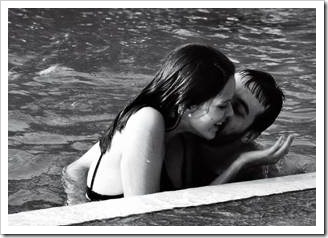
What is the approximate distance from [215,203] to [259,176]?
2.74 feet

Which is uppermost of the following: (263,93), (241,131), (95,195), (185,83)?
(185,83)

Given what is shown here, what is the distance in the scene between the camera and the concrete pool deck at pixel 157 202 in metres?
3.89

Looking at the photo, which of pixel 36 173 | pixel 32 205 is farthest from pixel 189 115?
pixel 36 173

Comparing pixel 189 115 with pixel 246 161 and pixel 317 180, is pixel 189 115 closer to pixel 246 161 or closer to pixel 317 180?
pixel 246 161

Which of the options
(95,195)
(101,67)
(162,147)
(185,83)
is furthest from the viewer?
(101,67)

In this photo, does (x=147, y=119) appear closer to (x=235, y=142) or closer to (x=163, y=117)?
(x=163, y=117)

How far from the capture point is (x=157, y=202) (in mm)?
4125

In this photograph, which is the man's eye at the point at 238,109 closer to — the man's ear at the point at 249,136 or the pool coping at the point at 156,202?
the man's ear at the point at 249,136

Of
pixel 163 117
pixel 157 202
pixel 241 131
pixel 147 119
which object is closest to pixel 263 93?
pixel 241 131

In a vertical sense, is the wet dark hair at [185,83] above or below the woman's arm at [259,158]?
above

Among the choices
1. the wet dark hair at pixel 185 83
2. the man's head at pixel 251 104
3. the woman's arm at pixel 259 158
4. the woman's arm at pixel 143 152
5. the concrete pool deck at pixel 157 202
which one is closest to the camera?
the concrete pool deck at pixel 157 202

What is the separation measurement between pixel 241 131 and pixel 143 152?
1.02 metres

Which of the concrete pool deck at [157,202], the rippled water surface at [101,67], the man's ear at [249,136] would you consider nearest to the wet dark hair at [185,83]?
the concrete pool deck at [157,202]

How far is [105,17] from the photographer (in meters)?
10.7
